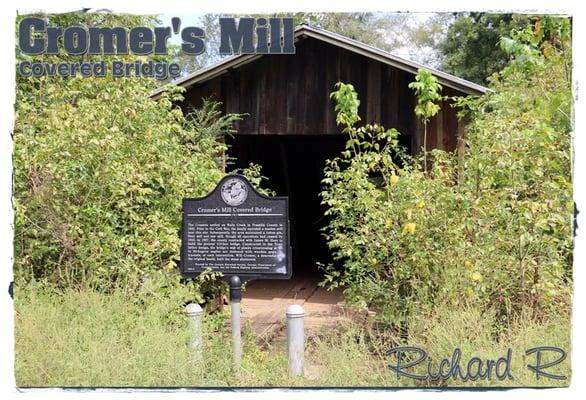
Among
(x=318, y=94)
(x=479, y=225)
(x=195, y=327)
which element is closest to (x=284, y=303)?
(x=318, y=94)

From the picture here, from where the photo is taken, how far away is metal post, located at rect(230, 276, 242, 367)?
6074 mm

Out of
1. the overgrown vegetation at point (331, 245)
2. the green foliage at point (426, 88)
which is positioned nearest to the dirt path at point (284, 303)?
the overgrown vegetation at point (331, 245)

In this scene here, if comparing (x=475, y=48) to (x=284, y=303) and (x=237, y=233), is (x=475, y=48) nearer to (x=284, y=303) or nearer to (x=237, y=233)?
(x=284, y=303)

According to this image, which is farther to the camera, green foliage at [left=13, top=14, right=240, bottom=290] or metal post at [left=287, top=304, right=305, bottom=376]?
green foliage at [left=13, top=14, right=240, bottom=290]

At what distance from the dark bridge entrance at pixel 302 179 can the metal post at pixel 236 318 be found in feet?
24.5

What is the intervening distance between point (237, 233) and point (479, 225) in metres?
2.48

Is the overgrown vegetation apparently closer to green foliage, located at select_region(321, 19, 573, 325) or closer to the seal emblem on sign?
green foliage, located at select_region(321, 19, 573, 325)

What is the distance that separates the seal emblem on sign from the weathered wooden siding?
3.79 meters

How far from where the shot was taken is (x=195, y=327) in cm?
623

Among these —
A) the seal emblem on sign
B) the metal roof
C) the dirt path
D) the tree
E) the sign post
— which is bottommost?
the dirt path

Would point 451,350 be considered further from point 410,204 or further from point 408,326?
point 410,204

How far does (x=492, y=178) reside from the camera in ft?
21.9

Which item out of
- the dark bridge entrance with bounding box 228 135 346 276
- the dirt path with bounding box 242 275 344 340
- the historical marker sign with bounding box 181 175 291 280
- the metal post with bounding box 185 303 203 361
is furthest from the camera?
the dark bridge entrance with bounding box 228 135 346 276
